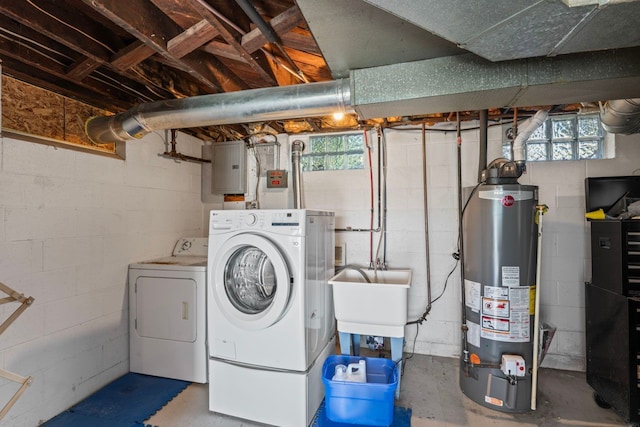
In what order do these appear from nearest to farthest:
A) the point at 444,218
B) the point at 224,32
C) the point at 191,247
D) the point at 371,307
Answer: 1. the point at 224,32
2. the point at 371,307
3. the point at 444,218
4. the point at 191,247

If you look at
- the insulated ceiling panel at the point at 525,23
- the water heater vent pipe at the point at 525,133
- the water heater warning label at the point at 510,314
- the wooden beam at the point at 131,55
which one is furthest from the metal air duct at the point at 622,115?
the wooden beam at the point at 131,55

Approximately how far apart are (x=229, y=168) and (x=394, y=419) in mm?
2721

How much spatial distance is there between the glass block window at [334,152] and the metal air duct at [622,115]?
1.81 m

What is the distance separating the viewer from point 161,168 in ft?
9.20

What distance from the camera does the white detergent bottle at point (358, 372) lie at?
1897 millimetres

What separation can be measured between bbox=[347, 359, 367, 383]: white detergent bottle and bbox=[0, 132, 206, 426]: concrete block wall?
1.87 m

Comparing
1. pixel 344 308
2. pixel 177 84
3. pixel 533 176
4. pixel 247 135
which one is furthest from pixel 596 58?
pixel 247 135

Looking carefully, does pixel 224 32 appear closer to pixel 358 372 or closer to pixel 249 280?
pixel 249 280

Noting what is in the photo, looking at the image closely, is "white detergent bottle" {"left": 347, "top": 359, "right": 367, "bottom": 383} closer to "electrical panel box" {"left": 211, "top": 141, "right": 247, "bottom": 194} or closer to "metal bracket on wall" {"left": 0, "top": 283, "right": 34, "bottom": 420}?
"metal bracket on wall" {"left": 0, "top": 283, "right": 34, "bottom": 420}

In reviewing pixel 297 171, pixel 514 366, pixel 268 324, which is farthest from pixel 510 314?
pixel 297 171

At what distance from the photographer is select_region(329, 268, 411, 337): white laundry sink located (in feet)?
6.80

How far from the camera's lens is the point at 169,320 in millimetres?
2322

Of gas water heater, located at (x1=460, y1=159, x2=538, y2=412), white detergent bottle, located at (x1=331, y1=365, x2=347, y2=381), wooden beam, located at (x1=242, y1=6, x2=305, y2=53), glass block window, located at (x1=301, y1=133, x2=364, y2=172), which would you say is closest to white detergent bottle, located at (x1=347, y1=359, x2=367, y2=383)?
white detergent bottle, located at (x1=331, y1=365, x2=347, y2=381)

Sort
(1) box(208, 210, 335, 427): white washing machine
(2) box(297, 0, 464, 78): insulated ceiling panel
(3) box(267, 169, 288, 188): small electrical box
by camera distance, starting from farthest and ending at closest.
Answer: (3) box(267, 169, 288, 188): small electrical box < (1) box(208, 210, 335, 427): white washing machine < (2) box(297, 0, 464, 78): insulated ceiling panel
